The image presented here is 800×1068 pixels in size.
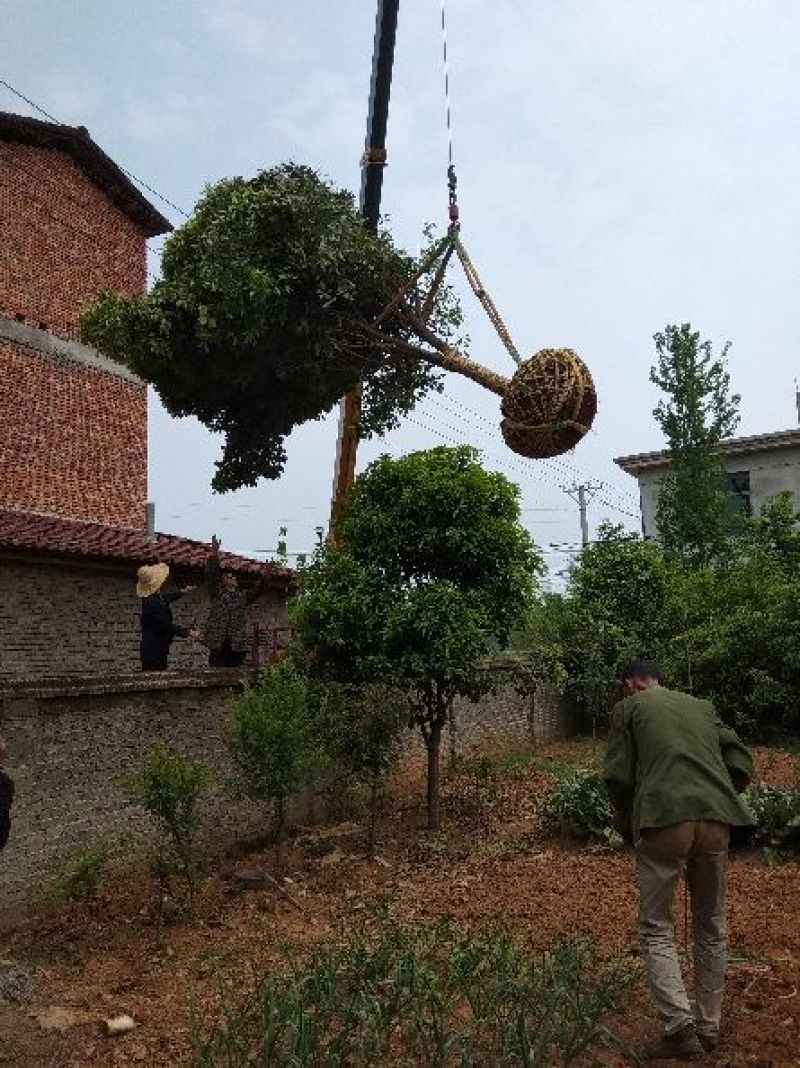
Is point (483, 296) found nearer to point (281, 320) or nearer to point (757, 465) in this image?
point (281, 320)

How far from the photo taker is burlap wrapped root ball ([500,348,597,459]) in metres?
10.6

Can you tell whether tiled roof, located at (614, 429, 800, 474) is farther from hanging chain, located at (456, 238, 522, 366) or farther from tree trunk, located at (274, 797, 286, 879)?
tree trunk, located at (274, 797, 286, 879)

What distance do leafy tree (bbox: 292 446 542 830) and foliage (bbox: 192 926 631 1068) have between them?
3977 millimetres

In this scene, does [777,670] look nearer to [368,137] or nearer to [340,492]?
[340,492]

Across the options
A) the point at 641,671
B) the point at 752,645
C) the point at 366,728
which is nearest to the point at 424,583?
the point at 366,728

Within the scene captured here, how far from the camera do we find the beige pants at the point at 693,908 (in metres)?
4.94

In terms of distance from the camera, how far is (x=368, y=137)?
15.8 m

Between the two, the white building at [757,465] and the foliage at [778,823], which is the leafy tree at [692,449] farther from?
the foliage at [778,823]

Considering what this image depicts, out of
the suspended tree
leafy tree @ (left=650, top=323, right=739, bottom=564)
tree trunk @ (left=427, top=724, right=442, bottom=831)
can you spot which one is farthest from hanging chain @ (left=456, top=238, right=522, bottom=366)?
leafy tree @ (left=650, top=323, right=739, bottom=564)

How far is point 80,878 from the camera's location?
705cm

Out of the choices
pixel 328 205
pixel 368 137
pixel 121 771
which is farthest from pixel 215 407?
pixel 121 771

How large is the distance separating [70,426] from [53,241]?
3.47m

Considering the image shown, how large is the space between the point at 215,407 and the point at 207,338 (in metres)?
2.16

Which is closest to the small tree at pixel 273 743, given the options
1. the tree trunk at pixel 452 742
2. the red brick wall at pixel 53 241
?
the tree trunk at pixel 452 742
